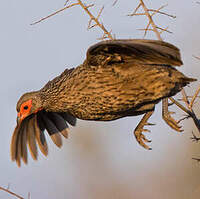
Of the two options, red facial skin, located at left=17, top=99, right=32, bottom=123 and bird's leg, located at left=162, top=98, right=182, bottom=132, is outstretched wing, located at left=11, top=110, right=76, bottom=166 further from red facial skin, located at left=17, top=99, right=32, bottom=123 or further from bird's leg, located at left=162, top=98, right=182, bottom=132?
bird's leg, located at left=162, top=98, right=182, bottom=132

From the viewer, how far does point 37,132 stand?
686cm

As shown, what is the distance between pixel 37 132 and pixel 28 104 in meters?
0.78

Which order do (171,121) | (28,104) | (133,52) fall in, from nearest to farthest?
(133,52) < (171,121) < (28,104)

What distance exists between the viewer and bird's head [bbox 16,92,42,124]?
20.2 feet

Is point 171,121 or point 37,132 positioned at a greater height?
point 37,132

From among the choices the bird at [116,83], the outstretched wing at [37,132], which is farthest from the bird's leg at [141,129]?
the outstretched wing at [37,132]

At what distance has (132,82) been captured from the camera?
5625 millimetres

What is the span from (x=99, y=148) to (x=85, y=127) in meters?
0.68

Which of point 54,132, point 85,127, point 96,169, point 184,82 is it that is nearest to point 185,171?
point 96,169

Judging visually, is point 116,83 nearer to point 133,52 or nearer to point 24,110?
point 133,52

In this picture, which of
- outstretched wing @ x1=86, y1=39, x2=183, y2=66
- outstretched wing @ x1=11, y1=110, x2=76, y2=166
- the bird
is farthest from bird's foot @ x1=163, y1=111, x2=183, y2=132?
outstretched wing @ x1=11, y1=110, x2=76, y2=166

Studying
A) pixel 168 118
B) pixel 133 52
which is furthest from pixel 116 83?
pixel 168 118

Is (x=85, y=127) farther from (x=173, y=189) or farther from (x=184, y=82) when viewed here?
(x=184, y=82)

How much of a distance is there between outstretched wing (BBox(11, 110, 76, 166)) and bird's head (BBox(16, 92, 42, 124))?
1.34 ft
